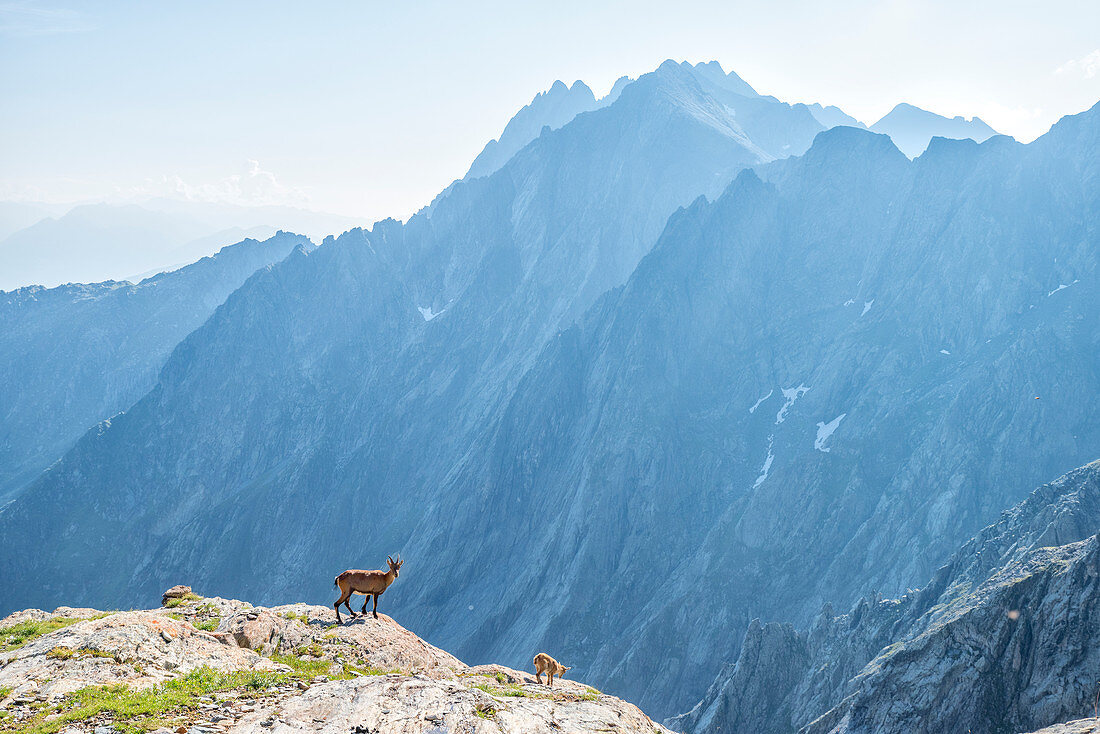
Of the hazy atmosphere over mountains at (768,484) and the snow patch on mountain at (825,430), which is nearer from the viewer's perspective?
the hazy atmosphere over mountains at (768,484)

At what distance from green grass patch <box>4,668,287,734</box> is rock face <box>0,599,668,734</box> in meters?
0.06

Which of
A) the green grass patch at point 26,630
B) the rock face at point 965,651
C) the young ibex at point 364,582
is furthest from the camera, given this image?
the rock face at point 965,651

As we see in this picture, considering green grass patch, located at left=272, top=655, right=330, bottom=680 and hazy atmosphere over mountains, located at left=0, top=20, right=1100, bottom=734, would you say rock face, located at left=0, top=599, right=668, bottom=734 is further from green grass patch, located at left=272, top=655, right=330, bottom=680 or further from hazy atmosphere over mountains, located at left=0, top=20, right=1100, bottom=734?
hazy atmosphere over mountains, located at left=0, top=20, right=1100, bottom=734

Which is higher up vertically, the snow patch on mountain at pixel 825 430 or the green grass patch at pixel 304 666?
the snow patch on mountain at pixel 825 430

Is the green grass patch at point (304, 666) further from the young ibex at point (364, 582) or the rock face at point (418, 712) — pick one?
the young ibex at point (364, 582)

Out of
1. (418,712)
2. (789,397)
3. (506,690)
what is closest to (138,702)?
(418,712)

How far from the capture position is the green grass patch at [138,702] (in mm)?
13386

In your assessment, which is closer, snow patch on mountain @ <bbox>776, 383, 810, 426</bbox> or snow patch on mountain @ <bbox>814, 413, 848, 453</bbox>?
snow patch on mountain @ <bbox>814, 413, 848, 453</bbox>

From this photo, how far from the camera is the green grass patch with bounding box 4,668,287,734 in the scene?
13.4 m

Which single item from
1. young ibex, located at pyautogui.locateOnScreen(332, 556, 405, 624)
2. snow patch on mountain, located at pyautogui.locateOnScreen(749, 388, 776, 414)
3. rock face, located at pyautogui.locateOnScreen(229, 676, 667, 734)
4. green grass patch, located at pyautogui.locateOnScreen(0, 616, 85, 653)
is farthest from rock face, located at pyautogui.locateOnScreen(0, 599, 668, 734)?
snow patch on mountain, located at pyautogui.locateOnScreen(749, 388, 776, 414)

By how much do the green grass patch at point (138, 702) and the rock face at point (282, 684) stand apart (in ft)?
0.20

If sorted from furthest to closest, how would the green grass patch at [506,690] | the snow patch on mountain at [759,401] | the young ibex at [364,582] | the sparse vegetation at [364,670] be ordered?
the snow patch on mountain at [759,401] < the young ibex at [364,582] < the sparse vegetation at [364,670] < the green grass patch at [506,690]

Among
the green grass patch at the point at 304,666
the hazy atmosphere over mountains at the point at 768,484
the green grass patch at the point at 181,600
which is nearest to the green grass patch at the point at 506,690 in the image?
the green grass patch at the point at 304,666

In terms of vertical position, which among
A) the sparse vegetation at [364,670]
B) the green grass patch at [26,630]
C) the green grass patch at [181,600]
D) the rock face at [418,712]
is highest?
the green grass patch at [181,600]
